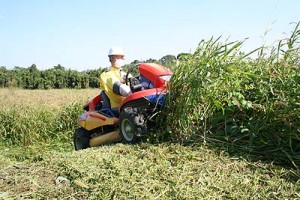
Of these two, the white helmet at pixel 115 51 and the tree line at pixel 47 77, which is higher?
the tree line at pixel 47 77

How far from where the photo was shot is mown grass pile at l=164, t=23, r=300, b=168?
3.29m

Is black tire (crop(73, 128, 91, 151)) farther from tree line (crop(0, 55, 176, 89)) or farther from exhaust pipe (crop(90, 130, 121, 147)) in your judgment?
tree line (crop(0, 55, 176, 89))

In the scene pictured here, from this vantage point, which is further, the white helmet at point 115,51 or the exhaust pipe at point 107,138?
the white helmet at point 115,51

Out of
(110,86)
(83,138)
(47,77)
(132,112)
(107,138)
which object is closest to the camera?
(132,112)

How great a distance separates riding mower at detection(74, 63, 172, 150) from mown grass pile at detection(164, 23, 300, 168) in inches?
13.3

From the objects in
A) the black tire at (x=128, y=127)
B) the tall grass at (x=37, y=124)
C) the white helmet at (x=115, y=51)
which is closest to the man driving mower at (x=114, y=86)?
the white helmet at (x=115, y=51)

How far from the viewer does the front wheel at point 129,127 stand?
4031 millimetres

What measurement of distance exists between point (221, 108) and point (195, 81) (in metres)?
0.35

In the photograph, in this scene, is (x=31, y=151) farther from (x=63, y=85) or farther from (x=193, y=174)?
(x=63, y=85)

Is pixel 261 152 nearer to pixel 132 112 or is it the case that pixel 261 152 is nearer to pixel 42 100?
pixel 132 112

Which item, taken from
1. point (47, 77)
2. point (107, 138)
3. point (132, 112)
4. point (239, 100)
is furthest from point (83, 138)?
point (47, 77)

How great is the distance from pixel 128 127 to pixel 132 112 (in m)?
0.20

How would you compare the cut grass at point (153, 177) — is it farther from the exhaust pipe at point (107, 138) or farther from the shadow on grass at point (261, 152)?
the exhaust pipe at point (107, 138)

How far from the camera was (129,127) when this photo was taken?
428cm
